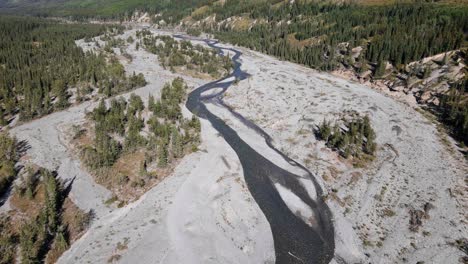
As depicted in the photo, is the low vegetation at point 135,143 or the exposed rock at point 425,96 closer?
the low vegetation at point 135,143

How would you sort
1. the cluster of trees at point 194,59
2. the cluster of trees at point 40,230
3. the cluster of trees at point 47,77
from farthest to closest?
the cluster of trees at point 194,59, the cluster of trees at point 47,77, the cluster of trees at point 40,230

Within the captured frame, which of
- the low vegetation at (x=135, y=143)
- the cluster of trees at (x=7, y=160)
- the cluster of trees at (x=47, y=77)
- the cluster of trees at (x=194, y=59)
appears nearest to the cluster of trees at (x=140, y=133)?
the low vegetation at (x=135, y=143)

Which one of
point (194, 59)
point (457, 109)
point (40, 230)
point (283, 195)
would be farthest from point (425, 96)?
point (40, 230)

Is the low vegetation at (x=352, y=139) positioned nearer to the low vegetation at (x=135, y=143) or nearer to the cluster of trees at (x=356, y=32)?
the low vegetation at (x=135, y=143)

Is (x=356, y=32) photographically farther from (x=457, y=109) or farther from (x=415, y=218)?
(x=415, y=218)

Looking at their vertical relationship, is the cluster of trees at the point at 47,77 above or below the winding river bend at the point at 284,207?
above

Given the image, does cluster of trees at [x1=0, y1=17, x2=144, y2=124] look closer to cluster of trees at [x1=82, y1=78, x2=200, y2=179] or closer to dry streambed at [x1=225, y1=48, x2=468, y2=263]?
cluster of trees at [x1=82, y1=78, x2=200, y2=179]

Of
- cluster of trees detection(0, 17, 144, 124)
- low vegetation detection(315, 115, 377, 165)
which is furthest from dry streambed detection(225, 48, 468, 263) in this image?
cluster of trees detection(0, 17, 144, 124)
